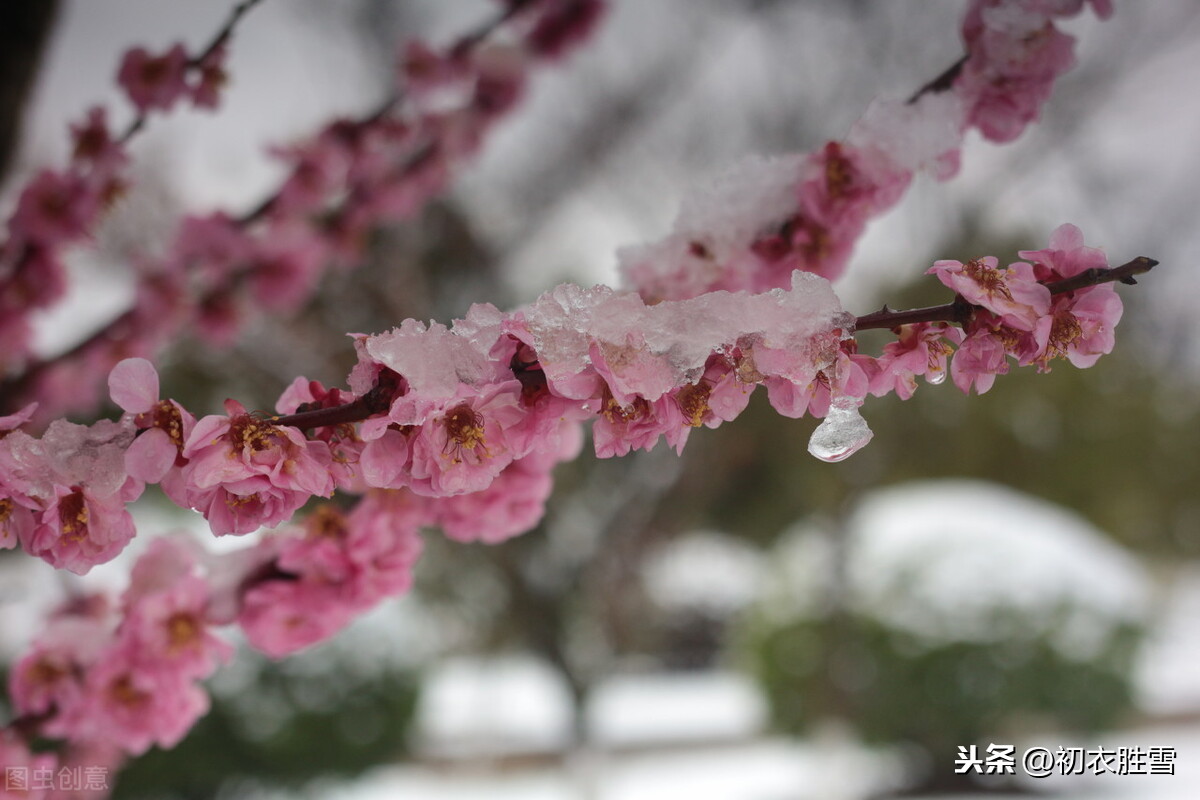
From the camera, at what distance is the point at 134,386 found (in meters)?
0.34

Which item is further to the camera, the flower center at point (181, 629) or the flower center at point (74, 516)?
the flower center at point (181, 629)

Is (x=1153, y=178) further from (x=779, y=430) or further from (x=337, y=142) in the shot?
(x=337, y=142)

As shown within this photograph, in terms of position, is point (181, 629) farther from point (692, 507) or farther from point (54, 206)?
point (692, 507)

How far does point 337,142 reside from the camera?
38.1 inches

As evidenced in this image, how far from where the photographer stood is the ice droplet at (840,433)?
1.09 feet

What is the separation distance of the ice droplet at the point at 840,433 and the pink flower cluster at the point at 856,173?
181mm

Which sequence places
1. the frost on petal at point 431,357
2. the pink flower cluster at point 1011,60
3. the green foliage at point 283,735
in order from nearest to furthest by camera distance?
the frost on petal at point 431,357 < the pink flower cluster at point 1011,60 < the green foliage at point 283,735

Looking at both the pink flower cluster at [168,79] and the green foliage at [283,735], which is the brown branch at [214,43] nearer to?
the pink flower cluster at [168,79]

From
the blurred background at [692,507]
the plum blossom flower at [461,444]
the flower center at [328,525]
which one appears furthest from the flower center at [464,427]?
the blurred background at [692,507]

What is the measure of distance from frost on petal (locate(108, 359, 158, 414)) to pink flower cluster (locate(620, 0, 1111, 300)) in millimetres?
279

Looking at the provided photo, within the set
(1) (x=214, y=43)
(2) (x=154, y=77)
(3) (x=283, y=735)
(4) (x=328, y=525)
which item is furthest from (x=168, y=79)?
(3) (x=283, y=735)

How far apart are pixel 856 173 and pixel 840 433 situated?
226mm

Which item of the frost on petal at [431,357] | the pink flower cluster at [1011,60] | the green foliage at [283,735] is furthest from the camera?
the green foliage at [283,735]

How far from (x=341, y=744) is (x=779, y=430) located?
82.3 inches
